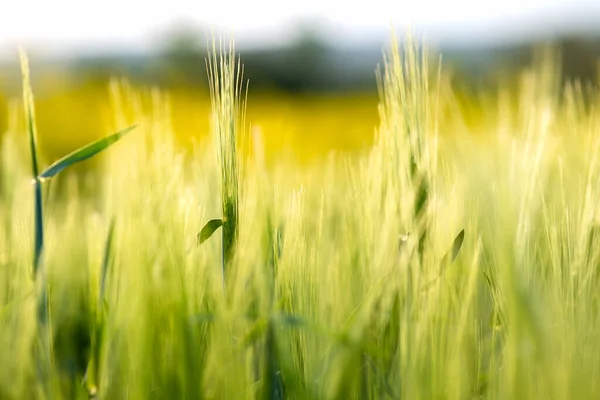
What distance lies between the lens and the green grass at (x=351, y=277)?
0.38 metres

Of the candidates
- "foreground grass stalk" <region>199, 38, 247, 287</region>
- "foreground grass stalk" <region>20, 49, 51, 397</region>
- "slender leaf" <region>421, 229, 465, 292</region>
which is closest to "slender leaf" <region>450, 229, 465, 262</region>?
"slender leaf" <region>421, 229, 465, 292</region>

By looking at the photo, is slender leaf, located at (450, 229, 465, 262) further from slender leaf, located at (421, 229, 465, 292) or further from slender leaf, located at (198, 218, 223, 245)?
slender leaf, located at (198, 218, 223, 245)

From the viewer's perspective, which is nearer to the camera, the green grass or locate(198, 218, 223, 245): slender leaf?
the green grass

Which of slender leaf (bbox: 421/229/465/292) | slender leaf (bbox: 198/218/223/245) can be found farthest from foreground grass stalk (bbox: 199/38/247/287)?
slender leaf (bbox: 421/229/465/292)

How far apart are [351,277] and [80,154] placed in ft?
0.60

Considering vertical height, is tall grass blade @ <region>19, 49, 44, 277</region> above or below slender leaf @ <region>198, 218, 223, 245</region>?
above

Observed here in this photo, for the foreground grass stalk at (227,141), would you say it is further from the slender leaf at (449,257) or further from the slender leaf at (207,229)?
the slender leaf at (449,257)

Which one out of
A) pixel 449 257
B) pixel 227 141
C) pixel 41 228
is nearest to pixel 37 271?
pixel 41 228

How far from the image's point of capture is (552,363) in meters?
0.34

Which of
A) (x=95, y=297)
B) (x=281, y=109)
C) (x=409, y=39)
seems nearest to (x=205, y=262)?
(x=95, y=297)

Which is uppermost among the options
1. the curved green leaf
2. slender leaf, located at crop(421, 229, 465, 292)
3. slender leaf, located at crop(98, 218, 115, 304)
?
the curved green leaf

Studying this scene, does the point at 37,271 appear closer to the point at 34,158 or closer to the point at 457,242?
the point at 34,158

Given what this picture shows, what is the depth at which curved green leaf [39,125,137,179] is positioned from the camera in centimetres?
47

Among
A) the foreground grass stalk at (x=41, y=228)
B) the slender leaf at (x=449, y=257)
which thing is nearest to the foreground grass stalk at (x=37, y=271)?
the foreground grass stalk at (x=41, y=228)
